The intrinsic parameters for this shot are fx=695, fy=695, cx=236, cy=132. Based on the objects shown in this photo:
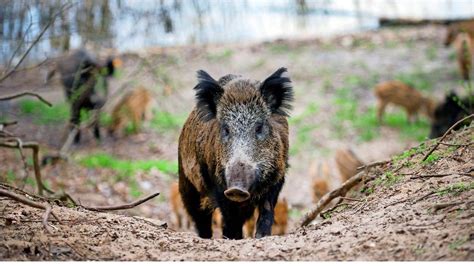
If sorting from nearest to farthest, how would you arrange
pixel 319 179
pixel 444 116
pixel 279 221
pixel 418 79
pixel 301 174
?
pixel 279 221 → pixel 319 179 → pixel 301 174 → pixel 444 116 → pixel 418 79

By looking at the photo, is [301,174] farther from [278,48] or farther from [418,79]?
[278,48]

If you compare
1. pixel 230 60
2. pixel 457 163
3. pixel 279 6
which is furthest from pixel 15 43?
pixel 230 60

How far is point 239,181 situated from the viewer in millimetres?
5480

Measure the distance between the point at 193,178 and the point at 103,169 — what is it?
648 centimetres

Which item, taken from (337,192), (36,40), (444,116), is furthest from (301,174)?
(36,40)

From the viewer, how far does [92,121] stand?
34.3 feet

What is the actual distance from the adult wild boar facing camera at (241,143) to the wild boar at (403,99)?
409 inches

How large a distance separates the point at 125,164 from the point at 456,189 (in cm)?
937

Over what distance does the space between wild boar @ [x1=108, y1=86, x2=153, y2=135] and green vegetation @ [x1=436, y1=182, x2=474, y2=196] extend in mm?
11552

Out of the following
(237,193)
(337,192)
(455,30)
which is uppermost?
(455,30)

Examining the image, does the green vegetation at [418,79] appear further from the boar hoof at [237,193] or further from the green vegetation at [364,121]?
the boar hoof at [237,193]

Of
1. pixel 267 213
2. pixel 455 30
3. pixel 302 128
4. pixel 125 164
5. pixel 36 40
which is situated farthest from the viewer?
pixel 455 30

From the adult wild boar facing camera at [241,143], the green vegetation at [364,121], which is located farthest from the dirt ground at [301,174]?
the adult wild boar facing camera at [241,143]
